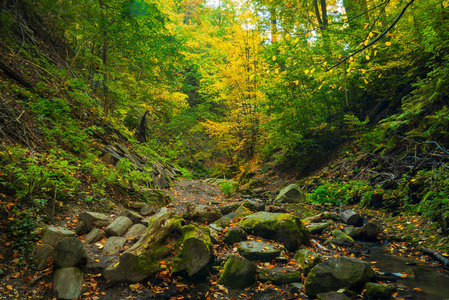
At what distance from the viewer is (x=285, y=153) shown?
1247 centimetres

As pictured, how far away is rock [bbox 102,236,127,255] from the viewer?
4070 millimetres

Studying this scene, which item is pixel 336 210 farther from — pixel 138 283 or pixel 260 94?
pixel 260 94

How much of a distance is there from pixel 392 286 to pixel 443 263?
3.99 feet

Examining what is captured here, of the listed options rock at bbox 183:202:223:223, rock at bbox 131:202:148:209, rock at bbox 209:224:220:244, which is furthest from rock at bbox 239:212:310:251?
rock at bbox 131:202:148:209

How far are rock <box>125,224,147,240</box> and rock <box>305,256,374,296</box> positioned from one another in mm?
3137

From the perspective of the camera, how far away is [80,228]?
4355 millimetres

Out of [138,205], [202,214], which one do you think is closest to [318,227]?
[202,214]

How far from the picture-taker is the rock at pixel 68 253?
10.9ft

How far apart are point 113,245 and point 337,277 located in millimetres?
3668

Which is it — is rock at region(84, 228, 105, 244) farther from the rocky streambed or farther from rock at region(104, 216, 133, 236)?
rock at region(104, 216, 133, 236)

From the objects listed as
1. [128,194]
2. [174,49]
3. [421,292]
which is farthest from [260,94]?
[421,292]

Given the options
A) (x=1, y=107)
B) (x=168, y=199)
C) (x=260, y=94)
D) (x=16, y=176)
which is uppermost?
(x=260, y=94)

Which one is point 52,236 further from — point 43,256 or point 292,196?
point 292,196

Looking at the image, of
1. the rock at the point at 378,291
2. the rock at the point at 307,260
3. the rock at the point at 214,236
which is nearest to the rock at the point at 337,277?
the rock at the point at 378,291
